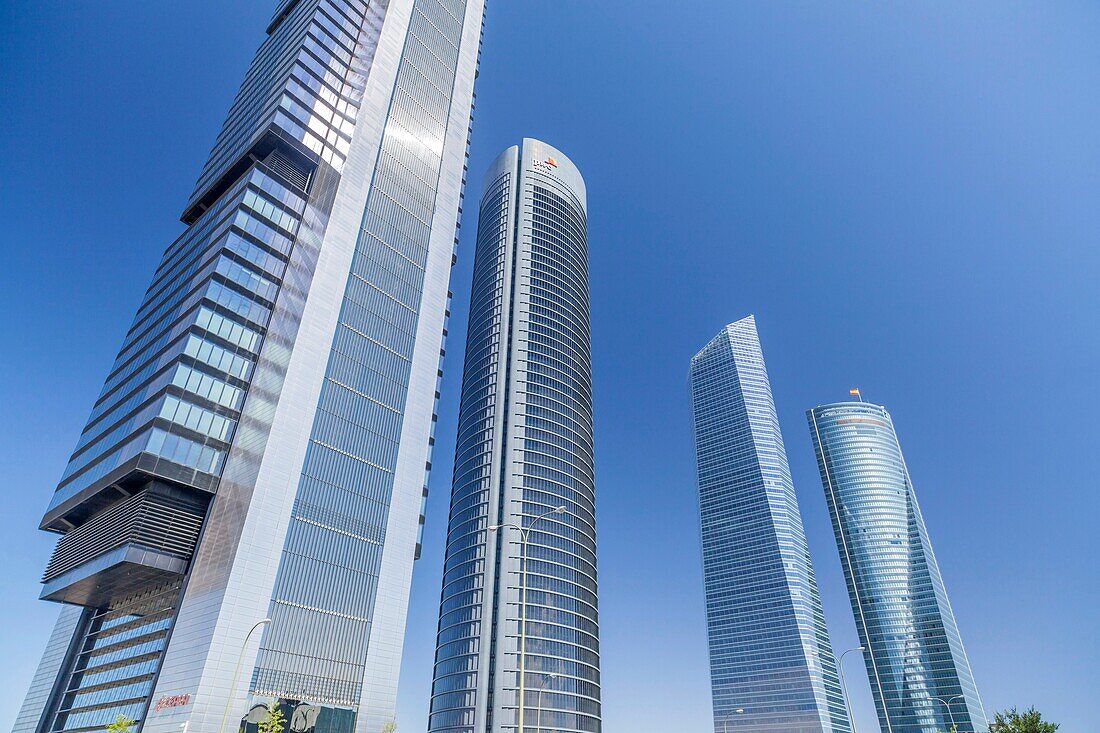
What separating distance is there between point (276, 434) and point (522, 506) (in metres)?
91.6

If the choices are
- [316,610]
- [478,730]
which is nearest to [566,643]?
[478,730]

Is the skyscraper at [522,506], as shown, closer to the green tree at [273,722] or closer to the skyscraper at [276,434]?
the skyscraper at [276,434]

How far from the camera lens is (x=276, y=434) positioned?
73.4 m

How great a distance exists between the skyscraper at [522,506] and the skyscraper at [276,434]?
47936 mm

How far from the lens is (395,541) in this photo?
79938 mm

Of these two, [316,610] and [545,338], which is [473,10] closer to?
[545,338]

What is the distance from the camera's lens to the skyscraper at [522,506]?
140 meters

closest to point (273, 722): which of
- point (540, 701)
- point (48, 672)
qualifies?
point (48, 672)

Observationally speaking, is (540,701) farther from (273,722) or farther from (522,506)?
(273,722)

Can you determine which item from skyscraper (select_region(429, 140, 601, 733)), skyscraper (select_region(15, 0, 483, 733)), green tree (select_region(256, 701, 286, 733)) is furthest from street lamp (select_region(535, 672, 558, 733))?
green tree (select_region(256, 701, 286, 733))

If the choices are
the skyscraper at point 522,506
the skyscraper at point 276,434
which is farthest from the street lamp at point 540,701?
the skyscraper at point 276,434

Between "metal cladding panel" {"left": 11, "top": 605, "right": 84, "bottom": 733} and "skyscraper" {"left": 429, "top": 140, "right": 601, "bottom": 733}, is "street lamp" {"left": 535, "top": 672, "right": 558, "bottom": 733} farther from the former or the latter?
"metal cladding panel" {"left": 11, "top": 605, "right": 84, "bottom": 733}

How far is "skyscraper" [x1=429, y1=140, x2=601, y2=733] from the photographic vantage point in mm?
140500

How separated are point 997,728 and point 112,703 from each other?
93297 millimetres
